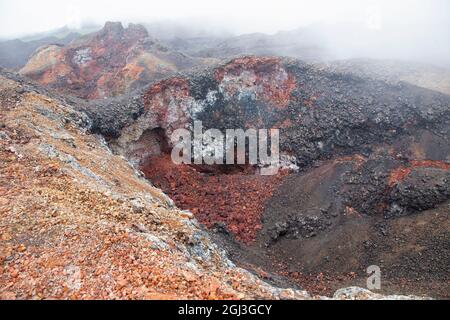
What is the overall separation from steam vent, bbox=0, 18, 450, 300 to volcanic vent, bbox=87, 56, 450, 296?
0.10 m

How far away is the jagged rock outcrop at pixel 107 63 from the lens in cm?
3981

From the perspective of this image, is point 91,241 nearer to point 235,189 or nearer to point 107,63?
point 235,189

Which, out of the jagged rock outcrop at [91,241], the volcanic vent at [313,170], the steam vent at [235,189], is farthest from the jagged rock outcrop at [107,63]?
the jagged rock outcrop at [91,241]

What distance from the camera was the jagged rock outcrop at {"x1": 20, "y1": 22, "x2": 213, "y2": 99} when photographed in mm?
39812

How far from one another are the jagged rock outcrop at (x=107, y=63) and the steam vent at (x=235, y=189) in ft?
11.4

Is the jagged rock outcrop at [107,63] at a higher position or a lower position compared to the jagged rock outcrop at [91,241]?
higher

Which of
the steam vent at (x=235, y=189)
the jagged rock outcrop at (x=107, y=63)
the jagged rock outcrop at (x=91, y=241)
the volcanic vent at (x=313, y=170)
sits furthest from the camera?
the jagged rock outcrop at (x=107, y=63)

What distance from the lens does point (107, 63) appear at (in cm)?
5025

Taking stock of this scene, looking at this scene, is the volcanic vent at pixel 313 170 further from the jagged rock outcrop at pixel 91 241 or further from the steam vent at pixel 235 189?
the jagged rock outcrop at pixel 91 241

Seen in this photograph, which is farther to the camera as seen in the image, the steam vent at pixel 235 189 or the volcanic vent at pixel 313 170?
the volcanic vent at pixel 313 170

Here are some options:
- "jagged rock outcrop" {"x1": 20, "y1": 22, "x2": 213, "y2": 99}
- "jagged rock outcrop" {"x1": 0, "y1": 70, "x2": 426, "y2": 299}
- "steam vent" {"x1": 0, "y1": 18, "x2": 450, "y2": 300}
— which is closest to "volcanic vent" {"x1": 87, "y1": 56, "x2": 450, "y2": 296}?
"steam vent" {"x1": 0, "y1": 18, "x2": 450, "y2": 300}

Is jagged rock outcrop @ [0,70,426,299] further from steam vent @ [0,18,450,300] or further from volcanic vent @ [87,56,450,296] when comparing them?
volcanic vent @ [87,56,450,296]

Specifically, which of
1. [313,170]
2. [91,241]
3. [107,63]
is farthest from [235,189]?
[107,63]

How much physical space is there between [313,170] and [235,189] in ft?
17.6
